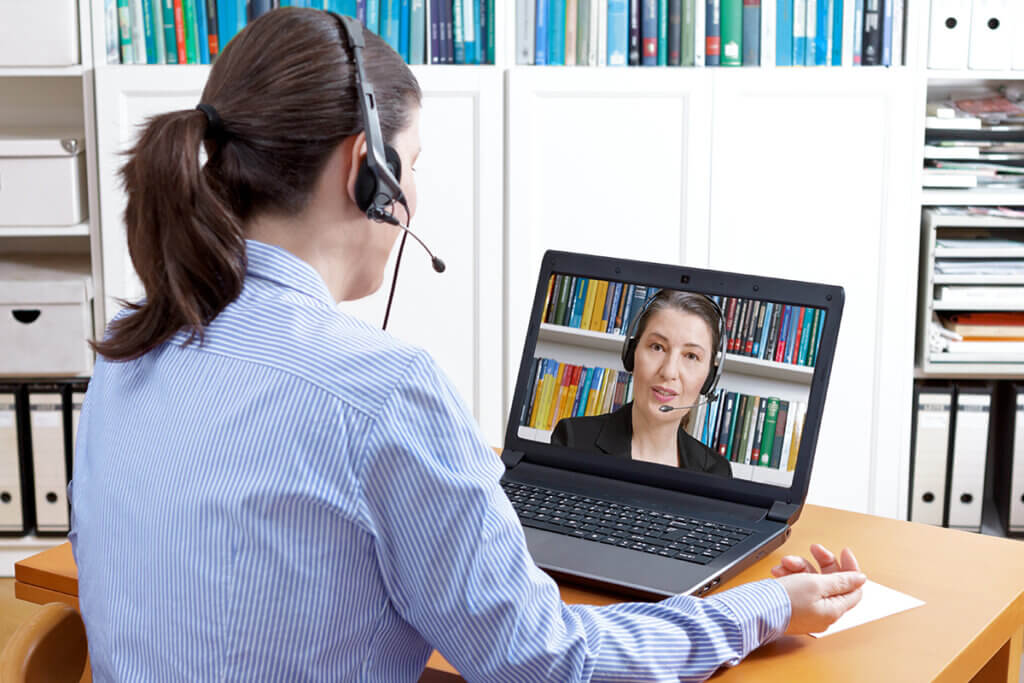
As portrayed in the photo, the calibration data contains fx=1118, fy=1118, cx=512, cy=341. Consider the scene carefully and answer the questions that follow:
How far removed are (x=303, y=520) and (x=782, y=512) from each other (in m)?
0.61

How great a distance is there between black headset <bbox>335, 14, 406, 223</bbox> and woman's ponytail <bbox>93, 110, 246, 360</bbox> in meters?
0.11

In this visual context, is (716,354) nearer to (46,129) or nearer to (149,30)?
(149,30)

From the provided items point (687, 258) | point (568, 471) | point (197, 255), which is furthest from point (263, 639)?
point (687, 258)

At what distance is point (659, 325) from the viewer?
1268 mm

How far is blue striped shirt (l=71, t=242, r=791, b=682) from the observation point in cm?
76

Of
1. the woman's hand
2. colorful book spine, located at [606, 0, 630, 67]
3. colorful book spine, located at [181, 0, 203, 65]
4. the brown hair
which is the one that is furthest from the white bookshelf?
the woman's hand

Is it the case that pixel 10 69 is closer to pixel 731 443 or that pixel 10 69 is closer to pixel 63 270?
pixel 63 270

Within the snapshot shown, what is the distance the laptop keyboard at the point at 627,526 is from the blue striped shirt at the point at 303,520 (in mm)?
284

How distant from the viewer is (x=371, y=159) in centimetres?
88

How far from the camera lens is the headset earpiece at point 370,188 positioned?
35.2 inches

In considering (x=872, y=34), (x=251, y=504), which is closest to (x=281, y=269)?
(x=251, y=504)

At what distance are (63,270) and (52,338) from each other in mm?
193

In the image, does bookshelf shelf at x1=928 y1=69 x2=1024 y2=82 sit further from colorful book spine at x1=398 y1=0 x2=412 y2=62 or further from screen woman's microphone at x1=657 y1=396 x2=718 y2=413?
screen woman's microphone at x1=657 y1=396 x2=718 y2=413

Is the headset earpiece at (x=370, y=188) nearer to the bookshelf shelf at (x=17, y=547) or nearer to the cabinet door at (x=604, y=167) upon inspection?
the cabinet door at (x=604, y=167)
